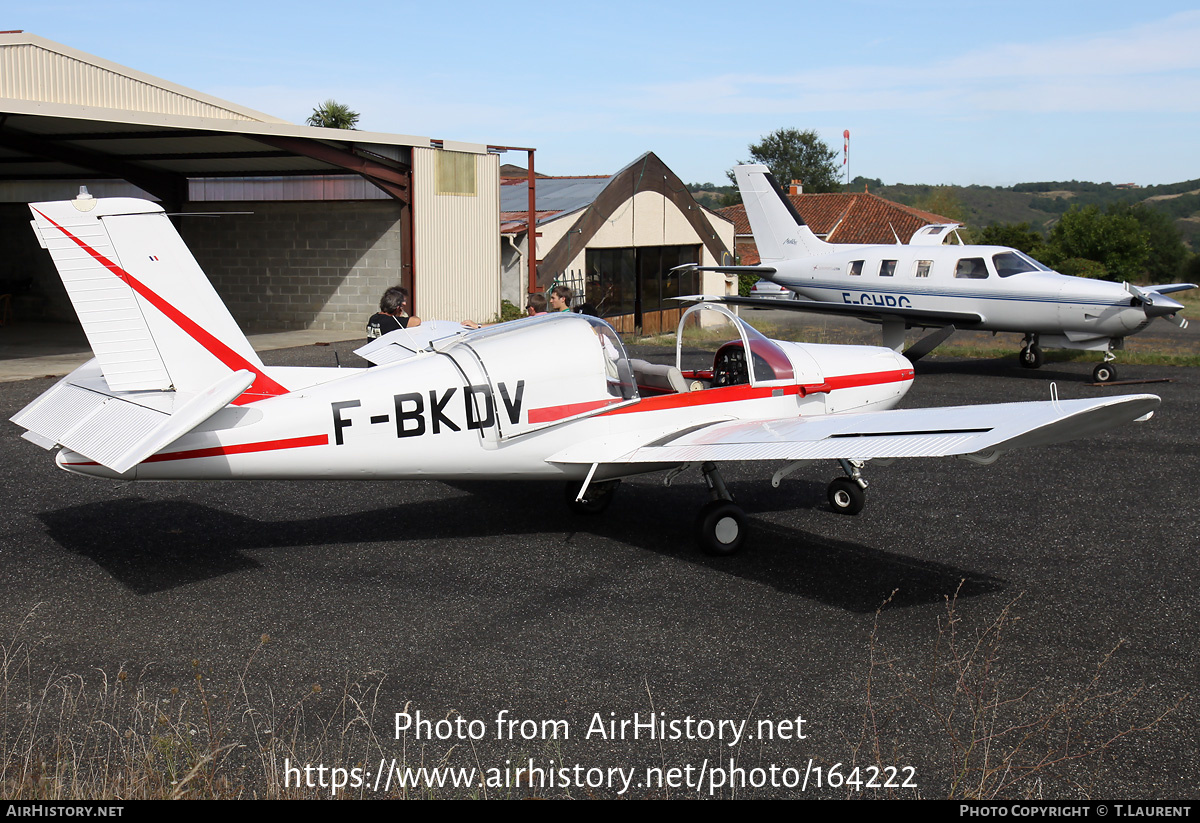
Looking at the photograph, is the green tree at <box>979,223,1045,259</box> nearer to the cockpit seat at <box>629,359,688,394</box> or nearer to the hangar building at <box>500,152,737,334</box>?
the hangar building at <box>500,152,737,334</box>

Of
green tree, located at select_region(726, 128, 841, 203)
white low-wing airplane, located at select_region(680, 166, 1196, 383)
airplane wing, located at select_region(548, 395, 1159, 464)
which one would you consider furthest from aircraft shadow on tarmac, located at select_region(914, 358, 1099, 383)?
green tree, located at select_region(726, 128, 841, 203)

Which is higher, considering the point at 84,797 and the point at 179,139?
the point at 179,139

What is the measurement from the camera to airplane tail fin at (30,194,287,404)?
20.1 ft

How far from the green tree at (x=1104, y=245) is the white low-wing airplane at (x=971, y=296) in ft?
144

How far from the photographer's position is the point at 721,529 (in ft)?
23.7

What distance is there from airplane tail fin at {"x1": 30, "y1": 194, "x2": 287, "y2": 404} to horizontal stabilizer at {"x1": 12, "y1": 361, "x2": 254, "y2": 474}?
17 cm

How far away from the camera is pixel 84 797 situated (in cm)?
382

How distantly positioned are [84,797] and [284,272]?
23070 mm

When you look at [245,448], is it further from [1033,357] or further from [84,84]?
[84,84]

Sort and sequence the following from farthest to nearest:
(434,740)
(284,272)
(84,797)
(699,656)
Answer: (284,272)
(699,656)
(434,740)
(84,797)

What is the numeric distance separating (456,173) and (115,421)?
57.4 ft

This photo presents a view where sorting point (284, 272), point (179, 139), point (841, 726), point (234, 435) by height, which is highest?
point (179, 139)
